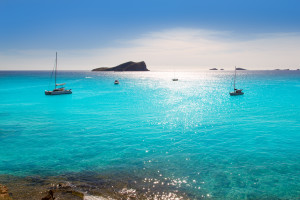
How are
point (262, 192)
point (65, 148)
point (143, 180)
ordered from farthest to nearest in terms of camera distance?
1. point (65, 148)
2. point (143, 180)
3. point (262, 192)

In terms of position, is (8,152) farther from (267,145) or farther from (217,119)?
(217,119)

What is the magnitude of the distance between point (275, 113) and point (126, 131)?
116ft

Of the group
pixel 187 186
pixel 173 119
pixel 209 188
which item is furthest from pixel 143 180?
pixel 173 119

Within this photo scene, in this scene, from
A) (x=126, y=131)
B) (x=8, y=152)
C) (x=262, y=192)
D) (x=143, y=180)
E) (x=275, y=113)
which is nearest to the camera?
(x=262, y=192)

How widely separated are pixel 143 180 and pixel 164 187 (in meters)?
1.95

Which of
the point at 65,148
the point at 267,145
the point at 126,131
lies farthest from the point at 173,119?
the point at 65,148

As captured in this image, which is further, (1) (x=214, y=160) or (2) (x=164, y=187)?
(1) (x=214, y=160)

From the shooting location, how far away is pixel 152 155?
22.5 m

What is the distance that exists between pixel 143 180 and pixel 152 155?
586 centimetres

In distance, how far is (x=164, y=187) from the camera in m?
15.7

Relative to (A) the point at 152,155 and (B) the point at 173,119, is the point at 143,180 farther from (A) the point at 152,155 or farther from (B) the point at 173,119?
(B) the point at 173,119

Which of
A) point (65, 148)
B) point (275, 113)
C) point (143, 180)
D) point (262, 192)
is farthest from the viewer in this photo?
point (275, 113)

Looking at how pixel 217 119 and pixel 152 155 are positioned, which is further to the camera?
pixel 217 119

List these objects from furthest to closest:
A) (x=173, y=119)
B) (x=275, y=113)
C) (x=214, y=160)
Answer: (x=275, y=113) < (x=173, y=119) < (x=214, y=160)
